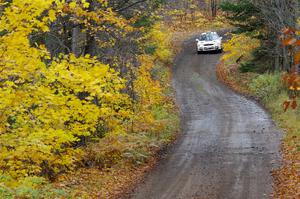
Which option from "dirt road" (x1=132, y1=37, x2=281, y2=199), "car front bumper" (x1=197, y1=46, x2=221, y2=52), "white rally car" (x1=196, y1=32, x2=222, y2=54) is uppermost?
"white rally car" (x1=196, y1=32, x2=222, y2=54)

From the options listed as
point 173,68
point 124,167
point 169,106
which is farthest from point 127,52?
point 173,68

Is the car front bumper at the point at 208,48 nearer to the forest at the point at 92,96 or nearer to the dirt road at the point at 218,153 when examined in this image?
the forest at the point at 92,96

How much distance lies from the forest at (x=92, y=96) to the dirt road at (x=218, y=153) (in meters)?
0.51

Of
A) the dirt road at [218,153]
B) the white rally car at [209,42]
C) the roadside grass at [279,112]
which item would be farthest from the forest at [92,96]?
the white rally car at [209,42]

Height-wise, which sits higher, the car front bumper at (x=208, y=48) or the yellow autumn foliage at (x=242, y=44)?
the yellow autumn foliage at (x=242, y=44)

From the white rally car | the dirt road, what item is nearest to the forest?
the dirt road

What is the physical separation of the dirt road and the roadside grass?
345 mm

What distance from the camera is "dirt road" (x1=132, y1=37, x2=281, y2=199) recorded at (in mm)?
11469

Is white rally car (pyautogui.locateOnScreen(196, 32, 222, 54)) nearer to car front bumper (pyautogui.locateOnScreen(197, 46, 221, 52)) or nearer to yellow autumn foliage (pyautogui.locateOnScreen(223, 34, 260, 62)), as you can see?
car front bumper (pyautogui.locateOnScreen(197, 46, 221, 52))

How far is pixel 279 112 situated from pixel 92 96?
11060mm

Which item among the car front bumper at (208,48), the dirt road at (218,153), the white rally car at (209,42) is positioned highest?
the white rally car at (209,42)

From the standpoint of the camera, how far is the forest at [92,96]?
861cm

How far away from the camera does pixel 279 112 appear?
21.6 metres

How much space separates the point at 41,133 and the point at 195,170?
591 centimetres
